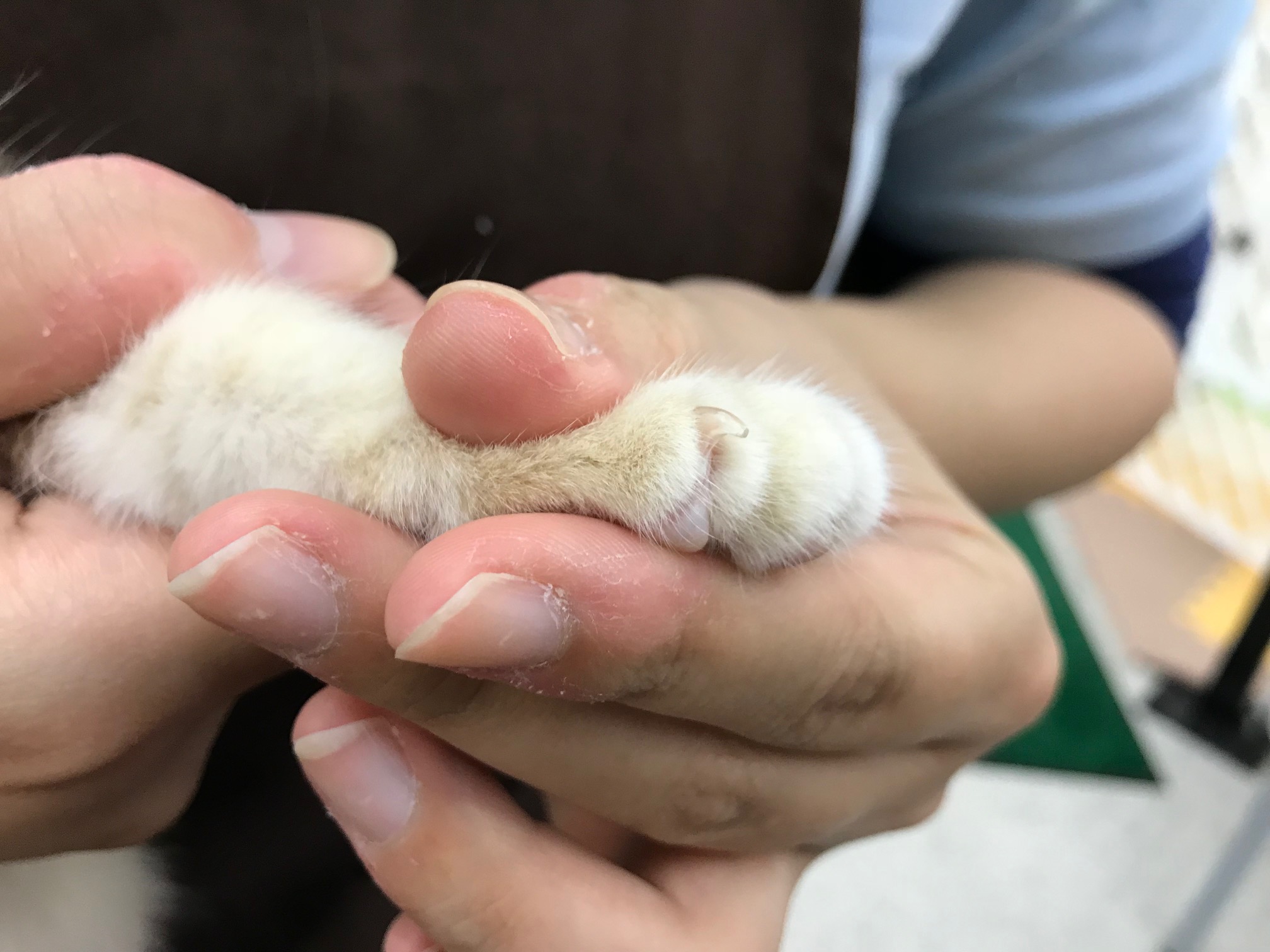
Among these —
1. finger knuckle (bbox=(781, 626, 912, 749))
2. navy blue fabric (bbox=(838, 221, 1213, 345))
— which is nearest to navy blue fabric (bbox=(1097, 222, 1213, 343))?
navy blue fabric (bbox=(838, 221, 1213, 345))

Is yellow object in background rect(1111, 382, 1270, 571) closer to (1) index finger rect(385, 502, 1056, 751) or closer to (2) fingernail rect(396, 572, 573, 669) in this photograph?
(1) index finger rect(385, 502, 1056, 751)

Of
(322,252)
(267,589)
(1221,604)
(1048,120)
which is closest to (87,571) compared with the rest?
(267,589)

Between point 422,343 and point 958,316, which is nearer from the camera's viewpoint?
point 422,343

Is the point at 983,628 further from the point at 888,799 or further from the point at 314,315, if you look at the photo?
the point at 314,315

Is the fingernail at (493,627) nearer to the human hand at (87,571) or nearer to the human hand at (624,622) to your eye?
the human hand at (624,622)

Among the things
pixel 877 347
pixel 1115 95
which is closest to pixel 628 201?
pixel 877 347
